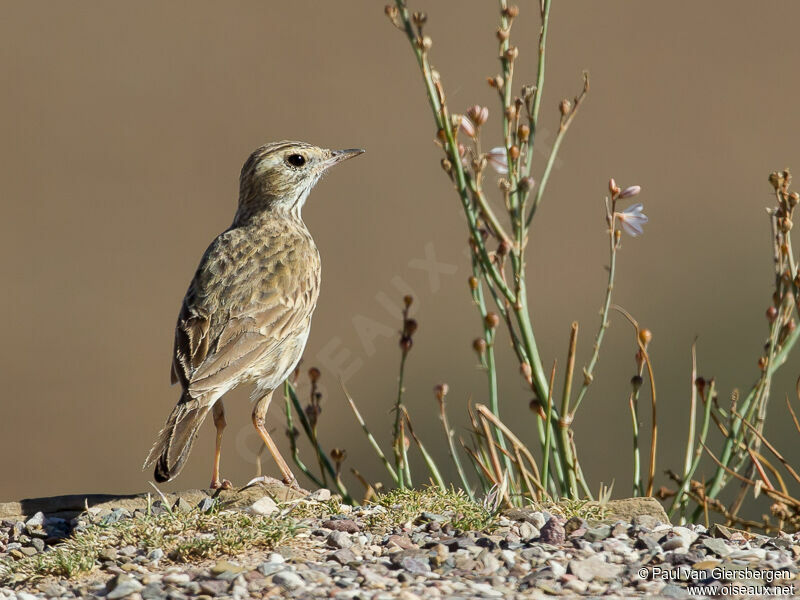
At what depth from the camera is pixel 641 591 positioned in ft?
13.2

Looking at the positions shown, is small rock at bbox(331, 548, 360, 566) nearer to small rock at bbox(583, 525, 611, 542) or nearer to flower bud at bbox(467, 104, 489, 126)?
small rock at bbox(583, 525, 611, 542)

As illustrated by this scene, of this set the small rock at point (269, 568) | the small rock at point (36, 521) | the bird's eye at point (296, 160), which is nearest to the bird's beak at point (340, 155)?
the bird's eye at point (296, 160)

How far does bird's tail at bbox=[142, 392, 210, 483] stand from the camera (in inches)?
214

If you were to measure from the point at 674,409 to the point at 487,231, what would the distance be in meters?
8.59

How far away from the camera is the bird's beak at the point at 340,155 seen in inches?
297

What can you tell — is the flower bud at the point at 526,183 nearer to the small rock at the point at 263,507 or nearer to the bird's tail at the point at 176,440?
the small rock at the point at 263,507

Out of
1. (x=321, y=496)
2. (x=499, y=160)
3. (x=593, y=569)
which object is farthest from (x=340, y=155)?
(x=593, y=569)

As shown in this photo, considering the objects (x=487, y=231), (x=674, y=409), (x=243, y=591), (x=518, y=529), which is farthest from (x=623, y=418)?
(x=243, y=591)

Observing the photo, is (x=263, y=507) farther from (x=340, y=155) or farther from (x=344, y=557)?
(x=340, y=155)

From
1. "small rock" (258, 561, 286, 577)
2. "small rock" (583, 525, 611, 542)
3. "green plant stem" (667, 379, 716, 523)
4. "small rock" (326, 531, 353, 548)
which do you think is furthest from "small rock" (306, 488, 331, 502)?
"green plant stem" (667, 379, 716, 523)

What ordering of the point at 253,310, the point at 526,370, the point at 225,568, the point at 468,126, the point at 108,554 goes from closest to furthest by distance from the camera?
1. the point at 225,568
2. the point at 108,554
3. the point at 526,370
4. the point at 468,126
5. the point at 253,310

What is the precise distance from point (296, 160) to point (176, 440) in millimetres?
2706

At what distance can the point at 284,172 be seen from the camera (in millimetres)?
7668

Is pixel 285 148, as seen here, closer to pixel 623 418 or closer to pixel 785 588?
pixel 785 588
